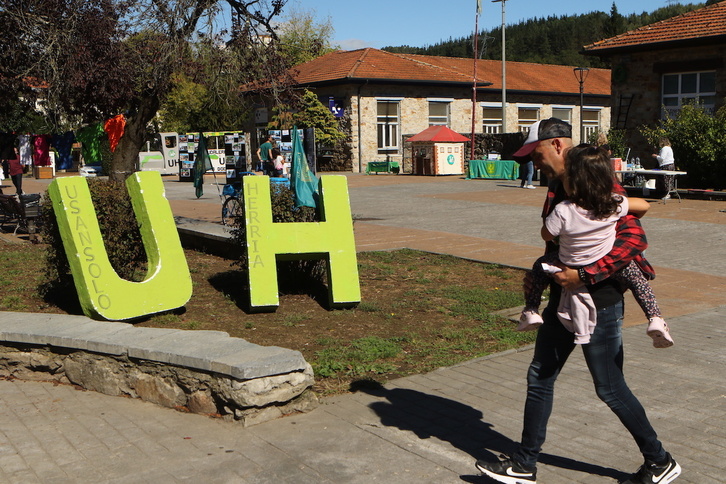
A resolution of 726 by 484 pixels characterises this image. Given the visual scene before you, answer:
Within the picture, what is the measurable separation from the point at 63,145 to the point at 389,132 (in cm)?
2499

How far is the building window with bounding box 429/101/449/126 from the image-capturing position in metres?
41.8

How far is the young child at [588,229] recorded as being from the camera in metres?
3.56

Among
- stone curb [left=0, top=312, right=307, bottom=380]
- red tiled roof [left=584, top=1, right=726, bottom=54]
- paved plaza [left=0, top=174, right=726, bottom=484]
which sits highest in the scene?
red tiled roof [left=584, top=1, right=726, bottom=54]

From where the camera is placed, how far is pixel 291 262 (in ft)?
27.2

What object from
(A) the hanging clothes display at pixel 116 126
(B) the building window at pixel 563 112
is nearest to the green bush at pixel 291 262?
(A) the hanging clothes display at pixel 116 126

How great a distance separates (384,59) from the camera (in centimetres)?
4172

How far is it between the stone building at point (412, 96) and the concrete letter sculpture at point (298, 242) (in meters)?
30.3

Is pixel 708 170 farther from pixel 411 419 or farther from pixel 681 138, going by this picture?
pixel 411 419

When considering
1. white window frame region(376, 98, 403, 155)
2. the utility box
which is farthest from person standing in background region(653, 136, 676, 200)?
the utility box

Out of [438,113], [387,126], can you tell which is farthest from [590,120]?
[387,126]

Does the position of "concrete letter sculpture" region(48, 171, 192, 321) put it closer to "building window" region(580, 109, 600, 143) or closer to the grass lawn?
the grass lawn

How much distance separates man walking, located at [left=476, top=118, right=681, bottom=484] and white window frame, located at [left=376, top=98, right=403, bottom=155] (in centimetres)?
3644

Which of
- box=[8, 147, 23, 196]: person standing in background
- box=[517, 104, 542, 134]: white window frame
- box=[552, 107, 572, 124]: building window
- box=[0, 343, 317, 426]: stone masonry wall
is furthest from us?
box=[552, 107, 572, 124]: building window

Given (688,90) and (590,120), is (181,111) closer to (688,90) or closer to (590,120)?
(590,120)
